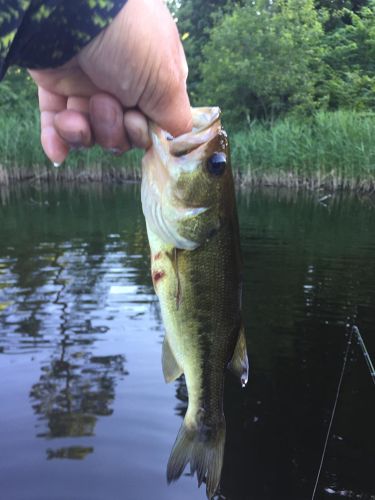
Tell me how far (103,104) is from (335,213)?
13894 millimetres

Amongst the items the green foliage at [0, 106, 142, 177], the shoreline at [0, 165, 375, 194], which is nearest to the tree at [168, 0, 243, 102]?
the shoreline at [0, 165, 375, 194]

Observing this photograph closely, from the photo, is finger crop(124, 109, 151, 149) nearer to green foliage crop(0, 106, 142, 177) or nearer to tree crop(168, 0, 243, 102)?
green foliage crop(0, 106, 142, 177)

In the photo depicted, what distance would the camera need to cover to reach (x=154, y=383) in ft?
16.4

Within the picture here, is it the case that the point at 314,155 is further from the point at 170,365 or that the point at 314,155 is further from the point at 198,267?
the point at 198,267

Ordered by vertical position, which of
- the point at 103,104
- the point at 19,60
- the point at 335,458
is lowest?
the point at 335,458

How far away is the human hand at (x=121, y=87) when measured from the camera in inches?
52.6

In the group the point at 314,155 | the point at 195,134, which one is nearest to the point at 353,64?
the point at 314,155

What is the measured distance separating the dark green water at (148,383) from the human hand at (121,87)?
2.82 metres

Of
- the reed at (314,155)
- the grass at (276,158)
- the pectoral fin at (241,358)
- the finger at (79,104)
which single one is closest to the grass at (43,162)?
the grass at (276,158)

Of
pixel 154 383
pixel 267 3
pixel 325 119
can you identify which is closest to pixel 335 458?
pixel 154 383

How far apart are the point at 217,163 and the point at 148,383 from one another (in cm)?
369

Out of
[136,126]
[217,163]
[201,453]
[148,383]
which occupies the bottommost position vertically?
[148,383]

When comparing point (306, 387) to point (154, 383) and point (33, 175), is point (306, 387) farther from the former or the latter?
point (33, 175)

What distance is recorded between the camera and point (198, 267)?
179 cm
